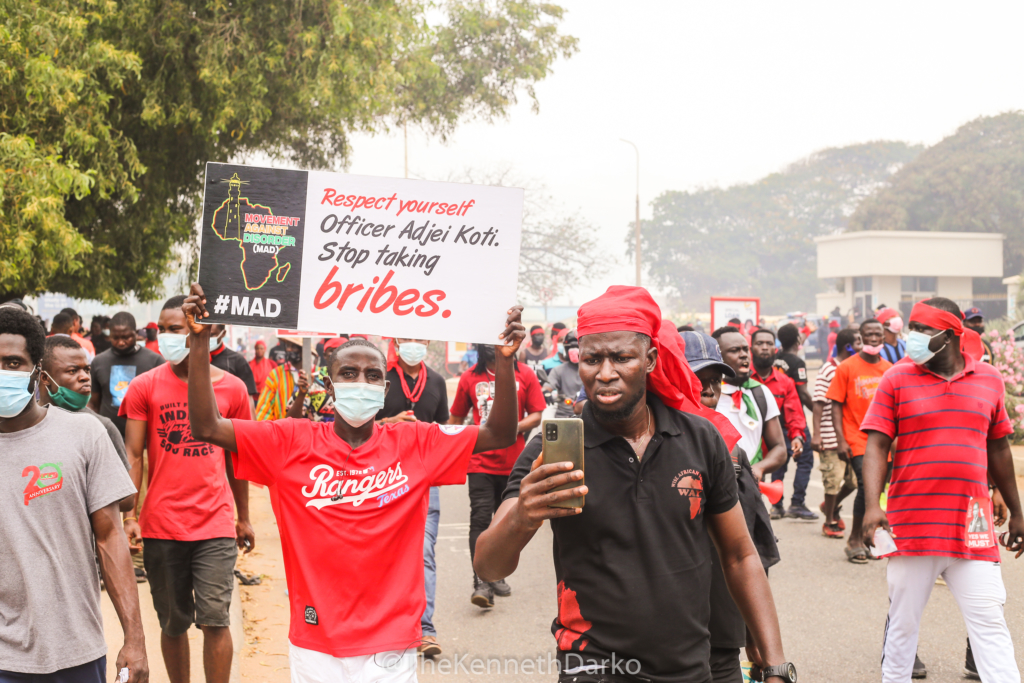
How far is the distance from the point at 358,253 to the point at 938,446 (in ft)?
9.79

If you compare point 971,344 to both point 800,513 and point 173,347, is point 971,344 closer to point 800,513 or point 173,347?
point 173,347

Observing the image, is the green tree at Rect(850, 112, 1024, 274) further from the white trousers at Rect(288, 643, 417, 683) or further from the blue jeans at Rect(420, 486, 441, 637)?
the white trousers at Rect(288, 643, 417, 683)

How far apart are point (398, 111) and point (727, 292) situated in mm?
73007

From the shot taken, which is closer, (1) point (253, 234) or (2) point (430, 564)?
(1) point (253, 234)

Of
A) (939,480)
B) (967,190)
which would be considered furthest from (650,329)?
(967,190)

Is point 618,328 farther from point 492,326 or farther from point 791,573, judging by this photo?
point 791,573

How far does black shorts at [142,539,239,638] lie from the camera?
4.67 m

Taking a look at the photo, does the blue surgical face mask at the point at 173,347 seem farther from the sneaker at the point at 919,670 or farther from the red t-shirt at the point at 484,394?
the sneaker at the point at 919,670

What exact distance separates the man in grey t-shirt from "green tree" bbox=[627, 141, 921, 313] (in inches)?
3390

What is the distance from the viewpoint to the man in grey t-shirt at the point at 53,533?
3.01 meters

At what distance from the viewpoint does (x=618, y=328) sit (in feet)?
8.87

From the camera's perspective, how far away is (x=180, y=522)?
4.67 meters

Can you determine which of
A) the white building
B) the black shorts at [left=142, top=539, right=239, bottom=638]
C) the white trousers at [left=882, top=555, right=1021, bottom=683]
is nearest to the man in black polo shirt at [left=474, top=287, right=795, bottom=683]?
the white trousers at [left=882, top=555, right=1021, bottom=683]

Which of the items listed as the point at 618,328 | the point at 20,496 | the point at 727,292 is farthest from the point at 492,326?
the point at 727,292
